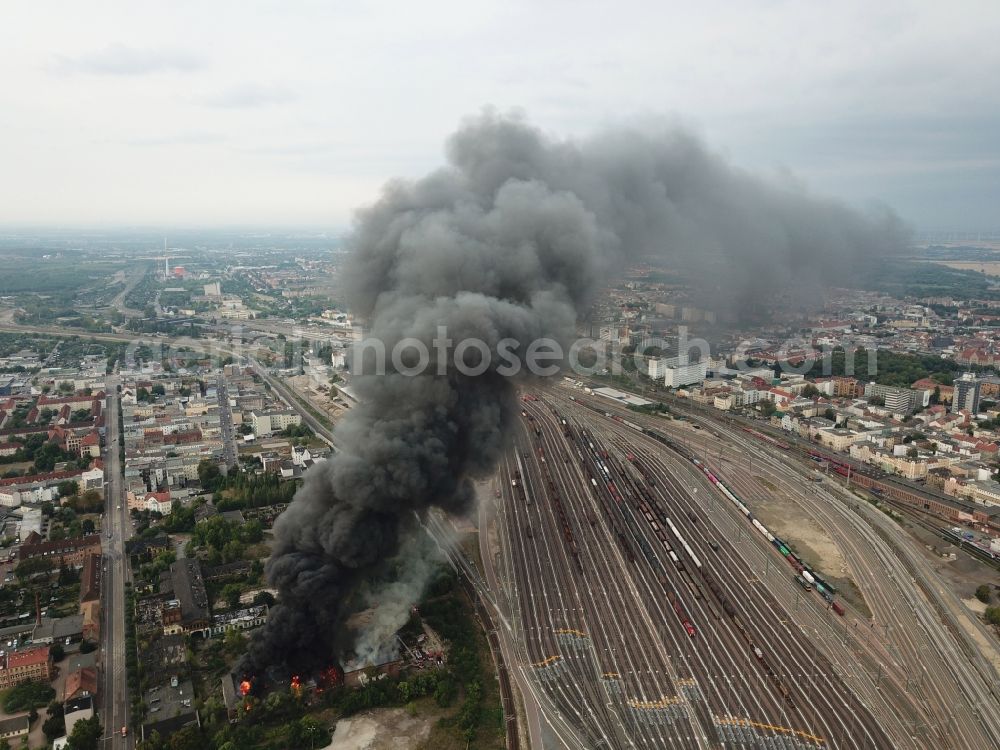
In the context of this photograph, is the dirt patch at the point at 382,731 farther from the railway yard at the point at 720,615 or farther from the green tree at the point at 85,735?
the green tree at the point at 85,735

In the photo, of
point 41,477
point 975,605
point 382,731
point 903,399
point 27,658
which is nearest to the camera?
point 382,731

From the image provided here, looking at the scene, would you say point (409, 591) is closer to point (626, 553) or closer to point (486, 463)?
point (486, 463)

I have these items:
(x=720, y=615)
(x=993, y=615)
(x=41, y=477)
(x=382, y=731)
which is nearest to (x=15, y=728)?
(x=382, y=731)

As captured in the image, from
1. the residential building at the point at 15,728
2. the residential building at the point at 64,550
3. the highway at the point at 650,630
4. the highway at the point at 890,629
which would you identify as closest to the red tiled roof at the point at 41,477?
the residential building at the point at 64,550

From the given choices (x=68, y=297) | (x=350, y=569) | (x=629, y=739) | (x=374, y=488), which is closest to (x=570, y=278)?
(x=374, y=488)

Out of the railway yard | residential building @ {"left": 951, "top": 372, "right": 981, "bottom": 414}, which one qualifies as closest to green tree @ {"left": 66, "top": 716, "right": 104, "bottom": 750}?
the railway yard

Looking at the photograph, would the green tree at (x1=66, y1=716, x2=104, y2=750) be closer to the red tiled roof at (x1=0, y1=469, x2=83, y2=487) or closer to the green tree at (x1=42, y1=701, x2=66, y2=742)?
the green tree at (x1=42, y1=701, x2=66, y2=742)

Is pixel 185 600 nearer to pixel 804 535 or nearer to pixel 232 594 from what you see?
pixel 232 594
